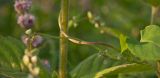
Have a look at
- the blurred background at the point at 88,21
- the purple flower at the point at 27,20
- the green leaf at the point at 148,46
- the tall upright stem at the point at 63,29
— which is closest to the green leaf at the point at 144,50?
the green leaf at the point at 148,46

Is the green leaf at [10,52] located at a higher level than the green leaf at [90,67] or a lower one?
higher

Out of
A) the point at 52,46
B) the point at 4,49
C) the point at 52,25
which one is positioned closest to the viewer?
the point at 4,49

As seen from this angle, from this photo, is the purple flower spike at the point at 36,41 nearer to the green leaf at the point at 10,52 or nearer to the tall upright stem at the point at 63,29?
the tall upright stem at the point at 63,29

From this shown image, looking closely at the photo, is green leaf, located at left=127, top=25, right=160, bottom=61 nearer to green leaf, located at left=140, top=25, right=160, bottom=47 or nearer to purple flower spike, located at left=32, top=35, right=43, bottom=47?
green leaf, located at left=140, top=25, right=160, bottom=47

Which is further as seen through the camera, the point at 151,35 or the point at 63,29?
the point at 63,29

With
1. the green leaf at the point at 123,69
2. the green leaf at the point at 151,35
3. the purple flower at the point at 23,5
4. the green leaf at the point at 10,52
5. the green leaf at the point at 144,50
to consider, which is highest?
the purple flower at the point at 23,5

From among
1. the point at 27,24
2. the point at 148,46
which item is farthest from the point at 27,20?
the point at 148,46

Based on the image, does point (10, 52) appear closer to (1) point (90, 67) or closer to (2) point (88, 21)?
(1) point (90, 67)

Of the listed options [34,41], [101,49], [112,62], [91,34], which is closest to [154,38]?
[101,49]

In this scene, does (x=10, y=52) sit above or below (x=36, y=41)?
below

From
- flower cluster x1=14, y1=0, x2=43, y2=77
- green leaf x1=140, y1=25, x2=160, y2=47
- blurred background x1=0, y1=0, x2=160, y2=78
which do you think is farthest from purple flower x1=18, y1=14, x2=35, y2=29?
blurred background x1=0, y1=0, x2=160, y2=78

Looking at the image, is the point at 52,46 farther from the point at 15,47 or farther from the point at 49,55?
the point at 15,47
